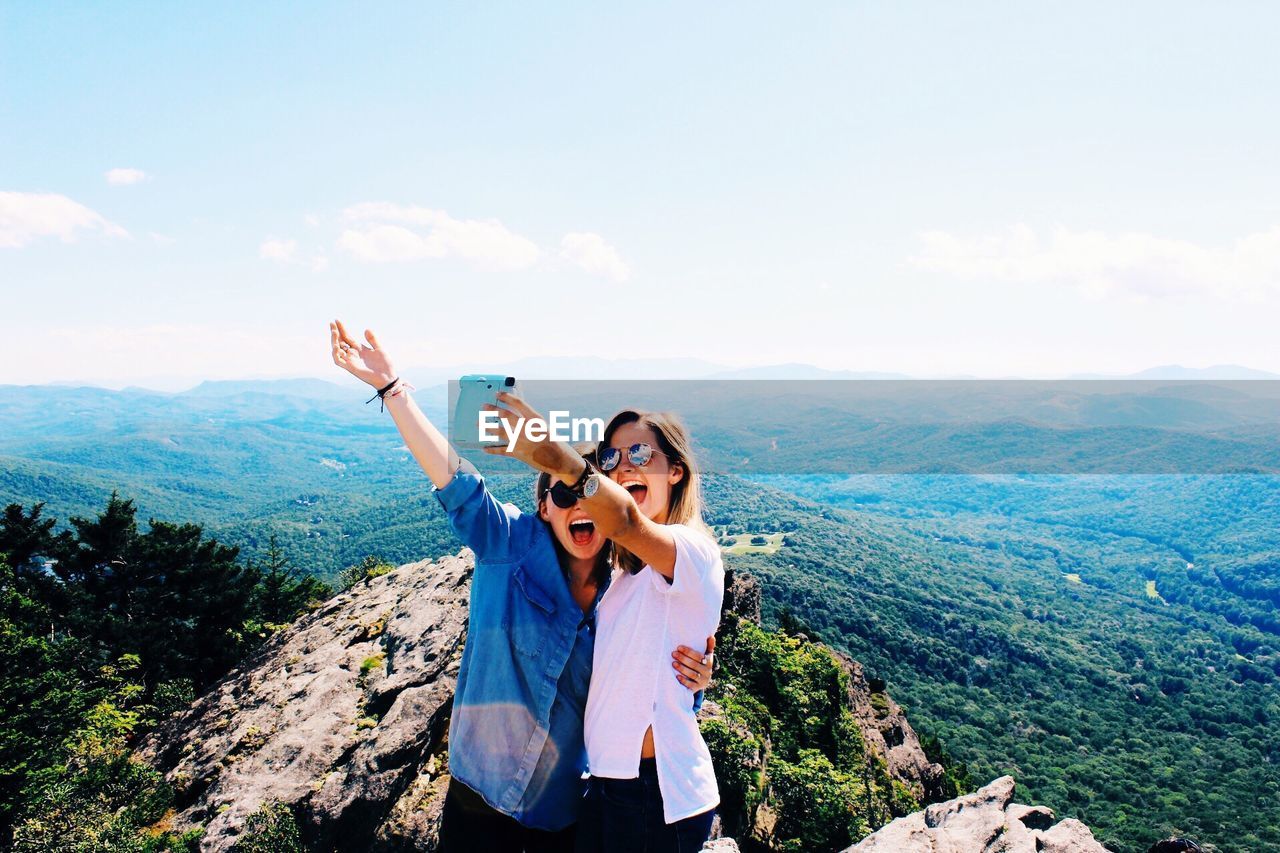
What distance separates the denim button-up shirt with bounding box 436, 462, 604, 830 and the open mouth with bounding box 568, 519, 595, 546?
174 millimetres

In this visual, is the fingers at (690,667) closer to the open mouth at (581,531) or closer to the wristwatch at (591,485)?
the open mouth at (581,531)

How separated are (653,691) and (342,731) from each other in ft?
28.1

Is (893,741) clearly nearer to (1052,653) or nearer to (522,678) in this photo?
(522,678)

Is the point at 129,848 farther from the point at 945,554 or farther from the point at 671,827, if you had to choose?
the point at 945,554

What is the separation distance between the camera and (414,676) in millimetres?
10156

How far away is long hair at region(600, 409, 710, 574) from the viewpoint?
356 cm

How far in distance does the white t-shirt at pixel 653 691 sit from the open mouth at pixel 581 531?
346mm

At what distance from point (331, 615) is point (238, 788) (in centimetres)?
648

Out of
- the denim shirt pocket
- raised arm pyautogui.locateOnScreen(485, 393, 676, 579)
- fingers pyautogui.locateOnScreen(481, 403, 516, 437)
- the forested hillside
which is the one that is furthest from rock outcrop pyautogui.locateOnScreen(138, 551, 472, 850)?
the forested hillside

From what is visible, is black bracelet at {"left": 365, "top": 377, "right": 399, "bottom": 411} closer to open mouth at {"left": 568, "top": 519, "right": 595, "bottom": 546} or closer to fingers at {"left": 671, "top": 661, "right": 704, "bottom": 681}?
open mouth at {"left": 568, "top": 519, "right": 595, "bottom": 546}

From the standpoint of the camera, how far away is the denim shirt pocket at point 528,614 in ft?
11.6

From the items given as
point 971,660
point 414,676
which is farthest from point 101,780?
point 971,660

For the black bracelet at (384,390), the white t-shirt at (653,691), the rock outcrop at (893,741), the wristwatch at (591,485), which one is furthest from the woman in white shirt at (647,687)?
the rock outcrop at (893,741)

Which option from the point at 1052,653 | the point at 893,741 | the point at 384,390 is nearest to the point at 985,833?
the point at 384,390
